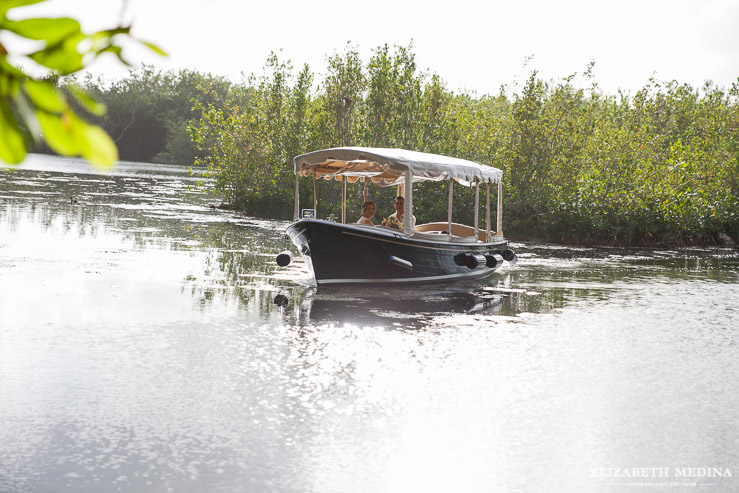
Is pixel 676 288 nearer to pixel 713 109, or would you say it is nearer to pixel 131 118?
pixel 713 109

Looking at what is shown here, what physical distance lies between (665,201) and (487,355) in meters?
24.6

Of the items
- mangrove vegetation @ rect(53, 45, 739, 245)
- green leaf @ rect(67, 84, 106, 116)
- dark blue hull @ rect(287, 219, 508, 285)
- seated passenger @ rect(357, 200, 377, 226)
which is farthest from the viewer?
mangrove vegetation @ rect(53, 45, 739, 245)

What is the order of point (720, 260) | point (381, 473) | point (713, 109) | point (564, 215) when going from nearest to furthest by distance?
point (381, 473) → point (720, 260) → point (564, 215) → point (713, 109)

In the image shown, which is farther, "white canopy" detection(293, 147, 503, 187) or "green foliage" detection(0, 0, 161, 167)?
"white canopy" detection(293, 147, 503, 187)

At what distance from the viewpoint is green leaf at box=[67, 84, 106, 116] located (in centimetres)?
104

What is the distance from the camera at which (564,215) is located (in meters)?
32.1

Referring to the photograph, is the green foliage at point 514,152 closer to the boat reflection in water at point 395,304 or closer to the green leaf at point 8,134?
the boat reflection in water at point 395,304

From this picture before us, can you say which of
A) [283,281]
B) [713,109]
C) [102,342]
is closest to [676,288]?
[283,281]

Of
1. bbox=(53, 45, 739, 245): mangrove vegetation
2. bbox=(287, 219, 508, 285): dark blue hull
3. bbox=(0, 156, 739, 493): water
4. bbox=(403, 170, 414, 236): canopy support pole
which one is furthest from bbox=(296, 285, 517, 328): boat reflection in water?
bbox=(53, 45, 739, 245): mangrove vegetation

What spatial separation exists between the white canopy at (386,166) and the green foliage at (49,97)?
15.3 meters

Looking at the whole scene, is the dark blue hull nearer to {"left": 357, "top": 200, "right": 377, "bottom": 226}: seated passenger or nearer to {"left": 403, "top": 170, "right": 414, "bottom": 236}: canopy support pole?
{"left": 403, "top": 170, "right": 414, "bottom": 236}: canopy support pole

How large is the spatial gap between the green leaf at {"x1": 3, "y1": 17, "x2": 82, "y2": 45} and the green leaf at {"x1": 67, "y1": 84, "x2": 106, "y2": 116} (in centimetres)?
8

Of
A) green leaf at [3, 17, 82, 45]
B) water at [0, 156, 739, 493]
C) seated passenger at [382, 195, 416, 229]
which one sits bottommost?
water at [0, 156, 739, 493]

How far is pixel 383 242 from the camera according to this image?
1573 cm
